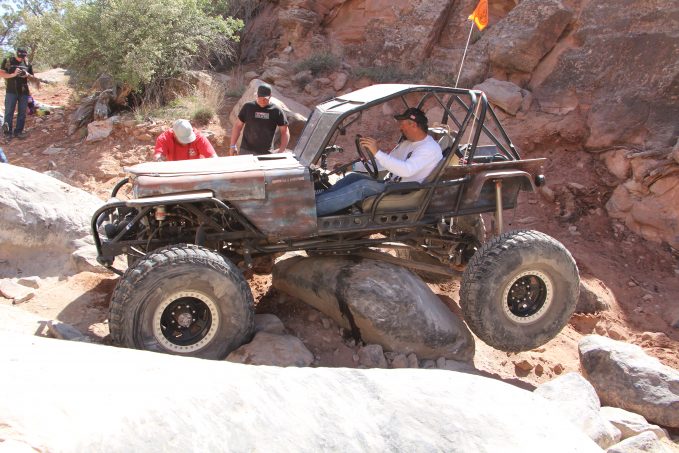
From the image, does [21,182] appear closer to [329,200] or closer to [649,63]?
[329,200]

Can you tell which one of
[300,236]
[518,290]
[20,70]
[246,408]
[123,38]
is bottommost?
[518,290]

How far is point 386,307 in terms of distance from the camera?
4.76 m

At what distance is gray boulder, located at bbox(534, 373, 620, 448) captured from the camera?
13.4 ft

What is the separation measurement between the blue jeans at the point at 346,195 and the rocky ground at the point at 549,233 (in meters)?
0.92

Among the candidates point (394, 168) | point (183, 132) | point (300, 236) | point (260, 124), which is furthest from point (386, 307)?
point (260, 124)

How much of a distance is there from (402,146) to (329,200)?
2.91 feet

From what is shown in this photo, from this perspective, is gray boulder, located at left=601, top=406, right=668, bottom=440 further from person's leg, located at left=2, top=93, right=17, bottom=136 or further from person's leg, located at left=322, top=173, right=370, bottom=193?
person's leg, located at left=2, top=93, right=17, bottom=136

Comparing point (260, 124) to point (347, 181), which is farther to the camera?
point (260, 124)

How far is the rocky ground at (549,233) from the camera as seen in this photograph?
509cm

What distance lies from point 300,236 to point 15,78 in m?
7.80

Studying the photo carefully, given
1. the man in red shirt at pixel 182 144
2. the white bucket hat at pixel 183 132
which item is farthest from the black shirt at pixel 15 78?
Answer: the white bucket hat at pixel 183 132

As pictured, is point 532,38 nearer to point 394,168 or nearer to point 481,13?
point 481,13

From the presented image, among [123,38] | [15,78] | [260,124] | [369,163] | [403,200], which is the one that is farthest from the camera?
[123,38]

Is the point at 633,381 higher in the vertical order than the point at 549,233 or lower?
lower
